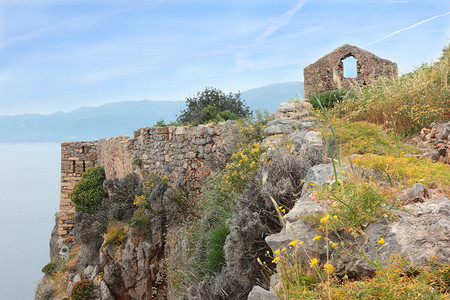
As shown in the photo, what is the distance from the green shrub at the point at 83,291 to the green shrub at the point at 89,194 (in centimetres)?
410

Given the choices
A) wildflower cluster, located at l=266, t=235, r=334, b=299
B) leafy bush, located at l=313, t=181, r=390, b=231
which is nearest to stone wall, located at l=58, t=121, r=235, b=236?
leafy bush, located at l=313, t=181, r=390, b=231

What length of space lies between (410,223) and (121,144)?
11.0 metres

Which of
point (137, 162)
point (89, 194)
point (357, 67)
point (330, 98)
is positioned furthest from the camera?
point (357, 67)

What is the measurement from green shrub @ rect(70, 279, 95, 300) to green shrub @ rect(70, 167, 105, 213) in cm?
410

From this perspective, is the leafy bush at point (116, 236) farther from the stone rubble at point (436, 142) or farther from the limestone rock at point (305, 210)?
the limestone rock at point (305, 210)

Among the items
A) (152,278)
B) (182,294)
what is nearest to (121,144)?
(152,278)

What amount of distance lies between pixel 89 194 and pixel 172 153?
17.7 ft

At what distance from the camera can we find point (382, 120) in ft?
23.7

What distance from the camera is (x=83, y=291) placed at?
9359 millimetres

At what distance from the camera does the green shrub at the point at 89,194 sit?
13414mm

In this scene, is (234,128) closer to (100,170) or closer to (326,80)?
(100,170)

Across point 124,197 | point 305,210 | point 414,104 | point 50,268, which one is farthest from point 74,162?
point 305,210

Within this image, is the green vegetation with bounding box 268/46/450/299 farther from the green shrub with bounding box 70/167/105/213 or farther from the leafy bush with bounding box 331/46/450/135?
the green shrub with bounding box 70/167/105/213

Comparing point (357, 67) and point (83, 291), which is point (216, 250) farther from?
point (357, 67)
